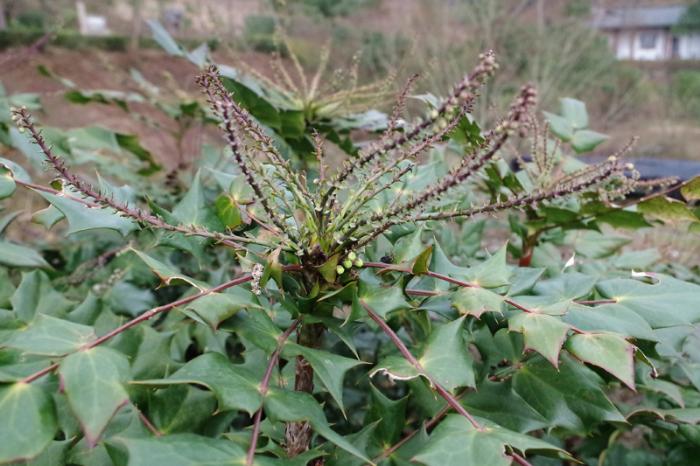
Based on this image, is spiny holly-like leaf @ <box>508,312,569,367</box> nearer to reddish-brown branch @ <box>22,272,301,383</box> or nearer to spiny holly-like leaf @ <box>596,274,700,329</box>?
spiny holly-like leaf @ <box>596,274,700,329</box>

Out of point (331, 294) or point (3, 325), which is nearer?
point (331, 294)

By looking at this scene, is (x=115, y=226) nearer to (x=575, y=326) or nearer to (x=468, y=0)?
(x=575, y=326)

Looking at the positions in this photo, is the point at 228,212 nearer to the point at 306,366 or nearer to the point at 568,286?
the point at 306,366

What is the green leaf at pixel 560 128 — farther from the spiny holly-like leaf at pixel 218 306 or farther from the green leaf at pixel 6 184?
the green leaf at pixel 6 184

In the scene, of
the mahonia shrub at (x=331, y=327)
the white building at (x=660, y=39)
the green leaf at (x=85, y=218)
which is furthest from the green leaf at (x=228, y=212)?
the white building at (x=660, y=39)

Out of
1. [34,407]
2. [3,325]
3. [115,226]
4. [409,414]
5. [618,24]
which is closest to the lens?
[34,407]

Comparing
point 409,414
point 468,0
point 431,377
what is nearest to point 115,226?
point 431,377

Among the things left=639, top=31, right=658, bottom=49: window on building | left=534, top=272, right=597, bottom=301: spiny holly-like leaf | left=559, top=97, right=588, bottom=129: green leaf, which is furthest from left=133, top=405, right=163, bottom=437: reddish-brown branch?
left=639, top=31, right=658, bottom=49: window on building
